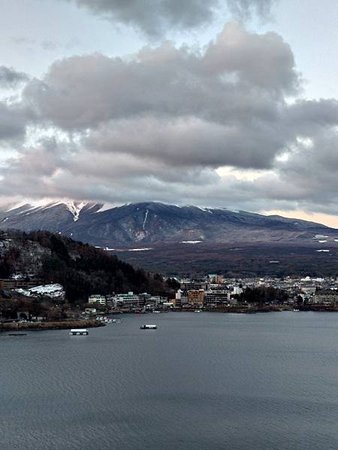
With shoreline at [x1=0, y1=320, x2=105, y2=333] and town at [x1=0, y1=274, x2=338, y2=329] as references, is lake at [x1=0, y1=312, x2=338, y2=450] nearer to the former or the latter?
shoreline at [x1=0, y1=320, x2=105, y2=333]

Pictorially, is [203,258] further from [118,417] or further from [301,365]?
[118,417]

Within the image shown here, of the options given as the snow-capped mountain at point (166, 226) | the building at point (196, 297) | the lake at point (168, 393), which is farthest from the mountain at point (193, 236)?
the lake at point (168, 393)

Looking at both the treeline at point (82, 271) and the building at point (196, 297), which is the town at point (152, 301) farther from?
the treeline at point (82, 271)

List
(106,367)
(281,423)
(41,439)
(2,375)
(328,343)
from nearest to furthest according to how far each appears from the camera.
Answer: (41,439)
(281,423)
(2,375)
(106,367)
(328,343)

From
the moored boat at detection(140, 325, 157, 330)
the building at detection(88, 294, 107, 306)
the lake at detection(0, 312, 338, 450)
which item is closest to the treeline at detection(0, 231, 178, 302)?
the building at detection(88, 294, 107, 306)

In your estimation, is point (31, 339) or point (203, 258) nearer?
point (31, 339)

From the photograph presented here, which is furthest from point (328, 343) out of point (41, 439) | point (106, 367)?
point (41, 439)

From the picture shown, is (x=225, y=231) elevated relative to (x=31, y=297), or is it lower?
elevated

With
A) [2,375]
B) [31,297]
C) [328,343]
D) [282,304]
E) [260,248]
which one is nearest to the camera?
[2,375]
